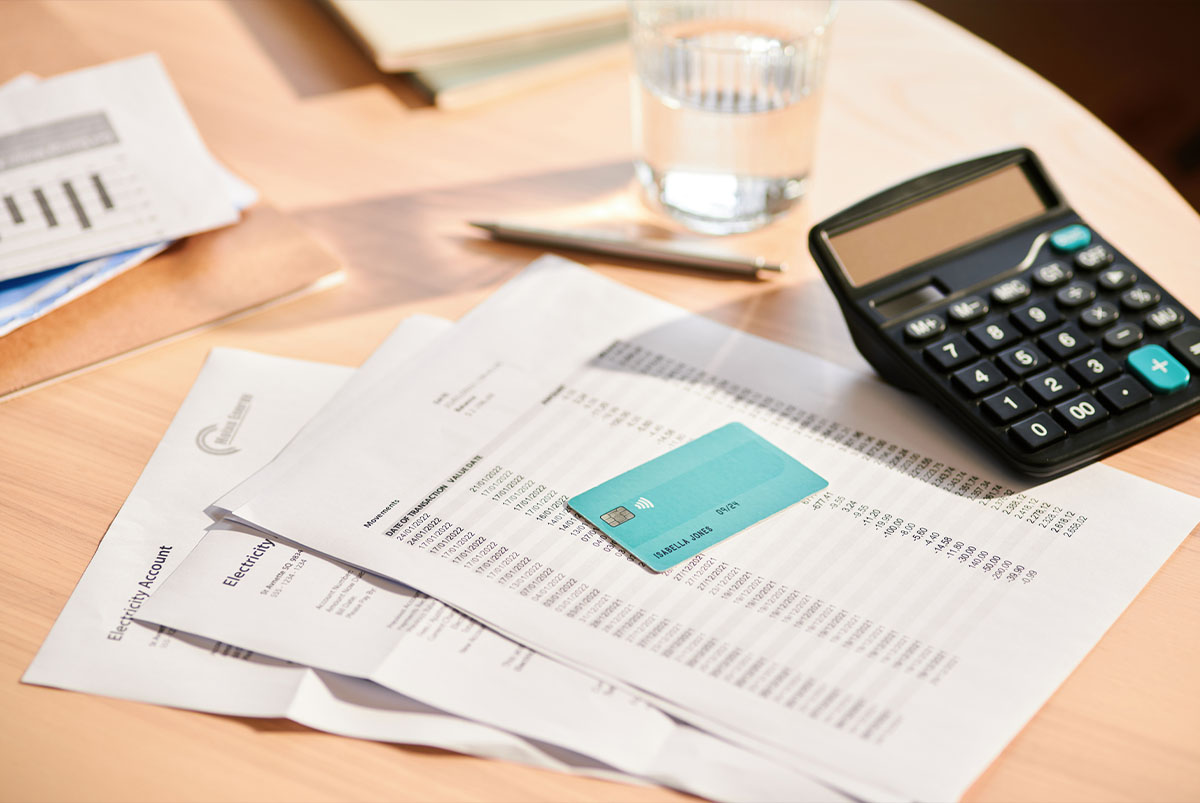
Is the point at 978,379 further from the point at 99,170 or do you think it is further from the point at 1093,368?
the point at 99,170

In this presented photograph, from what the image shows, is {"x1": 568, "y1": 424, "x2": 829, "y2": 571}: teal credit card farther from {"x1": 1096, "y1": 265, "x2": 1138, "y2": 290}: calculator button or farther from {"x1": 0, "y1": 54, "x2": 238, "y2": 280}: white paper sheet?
{"x1": 0, "y1": 54, "x2": 238, "y2": 280}: white paper sheet

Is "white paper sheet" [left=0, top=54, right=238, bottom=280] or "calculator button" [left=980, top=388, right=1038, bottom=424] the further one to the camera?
"white paper sheet" [left=0, top=54, right=238, bottom=280]

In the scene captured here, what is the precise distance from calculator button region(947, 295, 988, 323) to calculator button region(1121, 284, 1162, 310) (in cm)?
7

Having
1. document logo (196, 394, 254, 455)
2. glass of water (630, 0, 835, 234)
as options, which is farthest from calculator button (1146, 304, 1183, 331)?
document logo (196, 394, 254, 455)

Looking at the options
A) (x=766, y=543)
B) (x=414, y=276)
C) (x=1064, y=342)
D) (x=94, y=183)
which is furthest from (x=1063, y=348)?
(x=94, y=183)

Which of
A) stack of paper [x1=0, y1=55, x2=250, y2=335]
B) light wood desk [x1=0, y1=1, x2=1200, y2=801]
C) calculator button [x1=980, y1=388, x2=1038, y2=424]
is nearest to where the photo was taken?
light wood desk [x1=0, y1=1, x2=1200, y2=801]

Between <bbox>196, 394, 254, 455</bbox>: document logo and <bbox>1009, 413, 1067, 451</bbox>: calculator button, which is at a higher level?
<bbox>1009, 413, 1067, 451</bbox>: calculator button

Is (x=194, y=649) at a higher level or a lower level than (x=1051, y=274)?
lower

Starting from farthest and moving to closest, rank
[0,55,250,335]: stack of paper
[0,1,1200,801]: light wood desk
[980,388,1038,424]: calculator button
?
[0,55,250,335]: stack of paper → [980,388,1038,424]: calculator button → [0,1,1200,801]: light wood desk

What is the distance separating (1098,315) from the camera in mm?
528

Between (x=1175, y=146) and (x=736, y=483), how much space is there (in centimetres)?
116

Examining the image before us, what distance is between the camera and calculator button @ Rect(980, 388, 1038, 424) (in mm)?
491

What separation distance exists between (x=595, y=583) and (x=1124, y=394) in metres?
0.27

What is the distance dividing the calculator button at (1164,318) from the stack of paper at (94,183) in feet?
1.79
